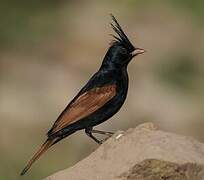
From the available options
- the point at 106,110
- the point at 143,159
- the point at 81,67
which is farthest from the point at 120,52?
the point at 81,67

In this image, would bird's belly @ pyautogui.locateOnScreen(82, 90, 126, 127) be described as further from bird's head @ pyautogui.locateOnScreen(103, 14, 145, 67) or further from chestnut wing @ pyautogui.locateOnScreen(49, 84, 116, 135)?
bird's head @ pyautogui.locateOnScreen(103, 14, 145, 67)

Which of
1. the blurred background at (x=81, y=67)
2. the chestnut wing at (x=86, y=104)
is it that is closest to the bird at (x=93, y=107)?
the chestnut wing at (x=86, y=104)

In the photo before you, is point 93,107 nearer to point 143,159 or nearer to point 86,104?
point 86,104

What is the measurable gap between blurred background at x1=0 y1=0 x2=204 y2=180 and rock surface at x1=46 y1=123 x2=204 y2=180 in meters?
3.74

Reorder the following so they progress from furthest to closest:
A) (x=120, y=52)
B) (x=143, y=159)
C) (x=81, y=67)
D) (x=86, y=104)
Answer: (x=81, y=67)
(x=120, y=52)
(x=86, y=104)
(x=143, y=159)

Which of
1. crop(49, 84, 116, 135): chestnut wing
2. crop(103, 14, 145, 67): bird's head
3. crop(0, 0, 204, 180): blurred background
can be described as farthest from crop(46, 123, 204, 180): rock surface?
crop(0, 0, 204, 180): blurred background

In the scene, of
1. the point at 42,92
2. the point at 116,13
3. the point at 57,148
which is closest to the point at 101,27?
the point at 116,13

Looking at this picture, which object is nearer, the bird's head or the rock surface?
the rock surface

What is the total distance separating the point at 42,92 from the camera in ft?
57.6

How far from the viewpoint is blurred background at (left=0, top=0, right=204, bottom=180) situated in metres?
15.5

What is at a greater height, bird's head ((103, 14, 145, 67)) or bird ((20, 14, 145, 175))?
bird's head ((103, 14, 145, 67))

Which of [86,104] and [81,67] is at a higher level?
[86,104]

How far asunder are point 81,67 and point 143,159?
32.9ft

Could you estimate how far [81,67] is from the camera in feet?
61.6
